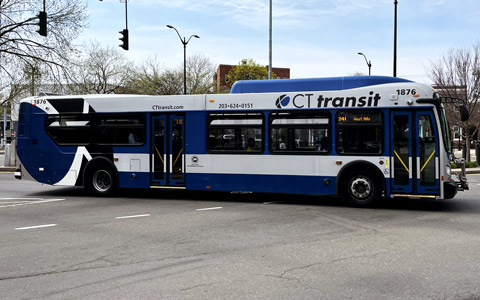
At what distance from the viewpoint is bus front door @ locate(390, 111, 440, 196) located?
10.3 metres

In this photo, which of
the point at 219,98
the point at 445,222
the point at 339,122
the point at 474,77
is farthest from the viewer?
the point at 474,77

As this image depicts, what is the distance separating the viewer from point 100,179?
43.4 ft

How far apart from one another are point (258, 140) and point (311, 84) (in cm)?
186

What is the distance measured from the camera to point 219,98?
39.4 feet

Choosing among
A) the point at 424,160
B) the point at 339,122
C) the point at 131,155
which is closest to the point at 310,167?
the point at 339,122

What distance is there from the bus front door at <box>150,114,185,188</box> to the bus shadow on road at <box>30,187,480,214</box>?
0.58 meters

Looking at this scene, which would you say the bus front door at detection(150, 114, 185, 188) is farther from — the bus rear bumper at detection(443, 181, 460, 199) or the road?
the bus rear bumper at detection(443, 181, 460, 199)

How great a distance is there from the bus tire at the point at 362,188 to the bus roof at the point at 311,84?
2.06 meters

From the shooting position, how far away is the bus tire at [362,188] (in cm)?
1077

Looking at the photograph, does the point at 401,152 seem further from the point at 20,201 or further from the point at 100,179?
the point at 20,201

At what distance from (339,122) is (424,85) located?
2.00 m

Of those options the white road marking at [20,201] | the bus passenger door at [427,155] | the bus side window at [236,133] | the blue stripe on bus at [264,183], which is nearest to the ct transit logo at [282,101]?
the bus side window at [236,133]

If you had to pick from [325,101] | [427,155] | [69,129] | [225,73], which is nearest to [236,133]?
[325,101]

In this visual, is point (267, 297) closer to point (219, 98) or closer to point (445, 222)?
point (445, 222)
